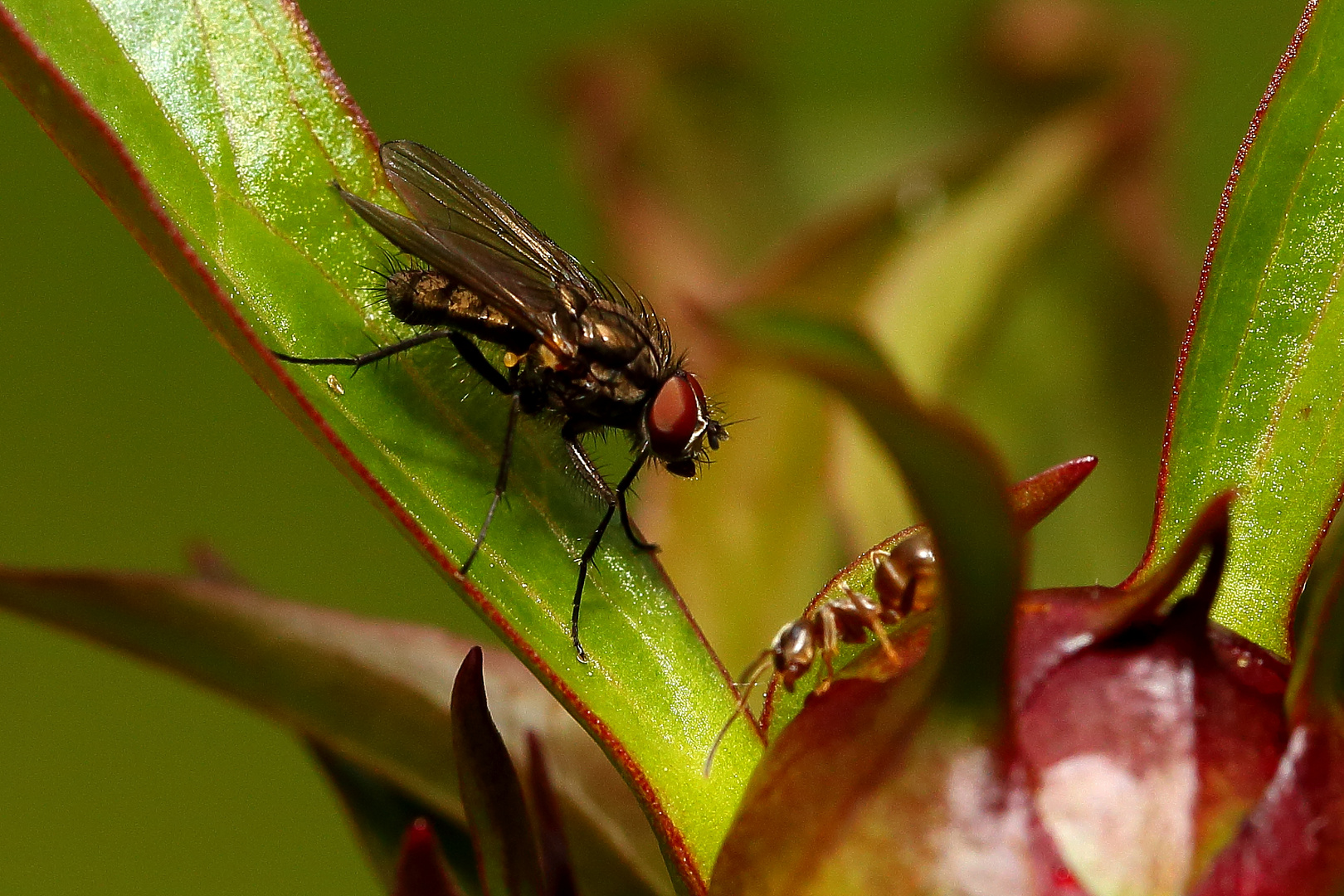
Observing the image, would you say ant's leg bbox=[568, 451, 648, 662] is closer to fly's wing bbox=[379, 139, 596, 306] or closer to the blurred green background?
fly's wing bbox=[379, 139, 596, 306]

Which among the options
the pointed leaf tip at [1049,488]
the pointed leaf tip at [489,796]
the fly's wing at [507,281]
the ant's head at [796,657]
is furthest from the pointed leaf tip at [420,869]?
the fly's wing at [507,281]

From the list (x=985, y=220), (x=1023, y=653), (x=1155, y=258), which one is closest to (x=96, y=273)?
Result: (x=985, y=220)

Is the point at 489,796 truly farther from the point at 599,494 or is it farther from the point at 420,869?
the point at 599,494

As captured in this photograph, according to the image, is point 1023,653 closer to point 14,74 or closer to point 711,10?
point 14,74

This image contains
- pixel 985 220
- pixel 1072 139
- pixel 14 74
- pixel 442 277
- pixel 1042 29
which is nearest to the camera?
pixel 14 74

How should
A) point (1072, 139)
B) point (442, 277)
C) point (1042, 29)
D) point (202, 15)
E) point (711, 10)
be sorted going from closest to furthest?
point (202, 15), point (442, 277), point (1072, 139), point (1042, 29), point (711, 10)
